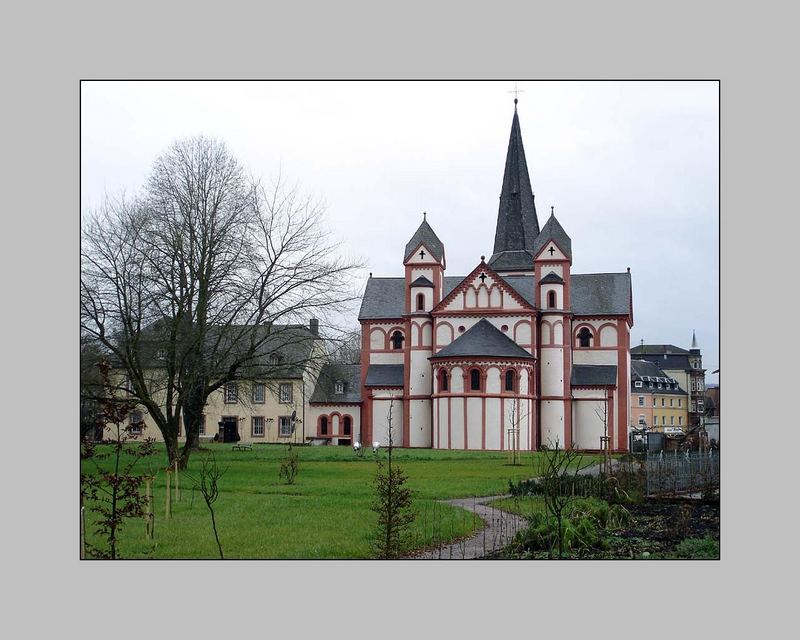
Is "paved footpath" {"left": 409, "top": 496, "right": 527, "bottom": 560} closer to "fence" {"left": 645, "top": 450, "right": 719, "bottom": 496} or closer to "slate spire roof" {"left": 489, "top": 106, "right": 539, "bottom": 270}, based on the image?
"fence" {"left": 645, "top": 450, "right": 719, "bottom": 496}

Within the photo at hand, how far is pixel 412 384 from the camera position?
56.4 metres

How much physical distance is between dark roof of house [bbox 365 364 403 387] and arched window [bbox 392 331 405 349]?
1208mm

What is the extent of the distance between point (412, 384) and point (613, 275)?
13.5 meters

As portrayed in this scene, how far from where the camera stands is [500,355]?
5184cm

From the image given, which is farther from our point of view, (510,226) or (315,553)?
(510,226)

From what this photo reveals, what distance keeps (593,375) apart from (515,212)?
13.5 m

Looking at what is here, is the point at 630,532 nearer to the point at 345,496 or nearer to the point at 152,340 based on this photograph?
the point at 345,496

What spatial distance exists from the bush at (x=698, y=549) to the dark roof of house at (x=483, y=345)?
117 feet

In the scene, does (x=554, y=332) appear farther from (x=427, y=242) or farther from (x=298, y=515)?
(x=298, y=515)

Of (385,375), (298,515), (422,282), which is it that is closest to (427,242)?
(422,282)

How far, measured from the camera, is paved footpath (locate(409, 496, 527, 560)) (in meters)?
15.6

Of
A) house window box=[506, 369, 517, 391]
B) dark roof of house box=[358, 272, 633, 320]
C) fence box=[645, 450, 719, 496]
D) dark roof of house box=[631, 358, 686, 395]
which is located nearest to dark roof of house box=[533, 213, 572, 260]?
dark roof of house box=[358, 272, 633, 320]

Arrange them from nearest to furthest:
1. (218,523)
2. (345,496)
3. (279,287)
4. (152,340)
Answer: (218,523), (345,496), (152,340), (279,287)

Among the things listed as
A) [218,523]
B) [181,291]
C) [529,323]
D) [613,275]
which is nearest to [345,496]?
[218,523]
